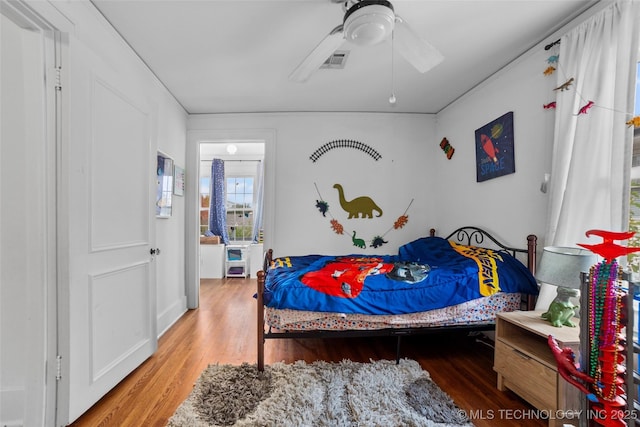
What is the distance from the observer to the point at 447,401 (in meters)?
1.65

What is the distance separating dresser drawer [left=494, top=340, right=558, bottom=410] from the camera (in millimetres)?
1446

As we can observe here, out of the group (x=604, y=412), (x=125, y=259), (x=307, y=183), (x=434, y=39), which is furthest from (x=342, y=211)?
(x=604, y=412)

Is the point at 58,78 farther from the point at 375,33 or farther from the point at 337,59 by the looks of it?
the point at 337,59

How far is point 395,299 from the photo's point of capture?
6.48 ft

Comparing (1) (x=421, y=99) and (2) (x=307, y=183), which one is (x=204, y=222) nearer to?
(2) (x=307, y=183)

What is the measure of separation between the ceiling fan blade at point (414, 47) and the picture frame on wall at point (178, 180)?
8.67ft

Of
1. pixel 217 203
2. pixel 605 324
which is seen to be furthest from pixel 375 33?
pixel 217 203

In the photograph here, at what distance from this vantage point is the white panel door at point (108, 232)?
1531mm

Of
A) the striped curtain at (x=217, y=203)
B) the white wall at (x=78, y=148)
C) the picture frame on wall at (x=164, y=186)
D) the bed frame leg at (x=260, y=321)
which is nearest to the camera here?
the white wall at (x=78, y=148)

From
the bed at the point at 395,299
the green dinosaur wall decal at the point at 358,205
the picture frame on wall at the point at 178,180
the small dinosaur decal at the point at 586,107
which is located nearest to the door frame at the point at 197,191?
the picture frame on wall at the point at 178,180

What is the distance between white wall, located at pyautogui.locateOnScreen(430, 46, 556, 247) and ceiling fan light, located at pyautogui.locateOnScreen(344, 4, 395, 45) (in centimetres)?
151

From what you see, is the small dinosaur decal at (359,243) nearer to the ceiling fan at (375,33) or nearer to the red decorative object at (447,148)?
the red decorative object at (447,148)

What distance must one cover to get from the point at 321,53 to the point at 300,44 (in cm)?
56

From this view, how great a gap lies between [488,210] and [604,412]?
1.97 metres
